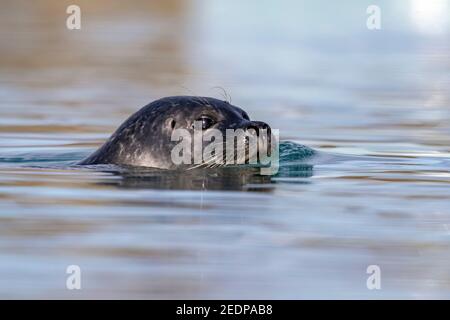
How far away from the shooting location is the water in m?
6.86

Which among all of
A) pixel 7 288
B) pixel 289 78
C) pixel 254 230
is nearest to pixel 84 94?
pixel 289 78

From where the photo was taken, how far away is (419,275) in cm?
686

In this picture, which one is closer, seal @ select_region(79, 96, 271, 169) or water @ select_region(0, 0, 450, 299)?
water @ select_region(0, 0, 450, 299)

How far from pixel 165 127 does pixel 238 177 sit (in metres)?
0.74

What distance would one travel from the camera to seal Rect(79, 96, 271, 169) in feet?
33.4

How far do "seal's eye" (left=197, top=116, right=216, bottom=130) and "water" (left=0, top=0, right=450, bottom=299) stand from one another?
44 centimetres

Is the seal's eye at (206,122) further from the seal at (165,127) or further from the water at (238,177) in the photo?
the water at (238,177)

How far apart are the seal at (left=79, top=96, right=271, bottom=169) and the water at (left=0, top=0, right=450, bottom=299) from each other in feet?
0.66

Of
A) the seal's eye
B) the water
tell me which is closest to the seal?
the seal's eye

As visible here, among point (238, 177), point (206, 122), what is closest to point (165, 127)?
point (206, 122)

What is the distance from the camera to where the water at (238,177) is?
6855 mm

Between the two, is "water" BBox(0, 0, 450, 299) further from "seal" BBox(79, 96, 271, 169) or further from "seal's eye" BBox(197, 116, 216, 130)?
"seal's eye" BBox(197, 116, 216, 130)
